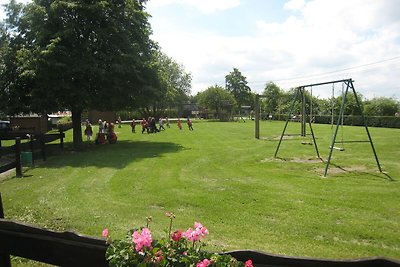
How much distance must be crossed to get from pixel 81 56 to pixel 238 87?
3535 inches

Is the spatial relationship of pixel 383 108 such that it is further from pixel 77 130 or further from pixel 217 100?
pixel 77 130

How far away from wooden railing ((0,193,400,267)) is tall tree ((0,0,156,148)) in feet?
54.3

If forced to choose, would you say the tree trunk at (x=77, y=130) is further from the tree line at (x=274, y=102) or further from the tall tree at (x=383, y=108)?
the tall tree at (x=383, y=108)

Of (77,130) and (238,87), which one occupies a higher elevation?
(238,87)

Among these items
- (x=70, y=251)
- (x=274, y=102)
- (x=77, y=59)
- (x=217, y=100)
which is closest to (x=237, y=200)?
(x=70, y=251)

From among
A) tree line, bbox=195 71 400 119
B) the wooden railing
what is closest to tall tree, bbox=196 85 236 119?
tree line, bbox=195 71 400 119

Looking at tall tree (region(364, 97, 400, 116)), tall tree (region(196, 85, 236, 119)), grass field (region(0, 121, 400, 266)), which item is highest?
tall tree (region(196, 85, 236, 119))

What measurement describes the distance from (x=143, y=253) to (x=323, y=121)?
56.2m

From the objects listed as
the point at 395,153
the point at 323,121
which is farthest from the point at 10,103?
the point at 323,121

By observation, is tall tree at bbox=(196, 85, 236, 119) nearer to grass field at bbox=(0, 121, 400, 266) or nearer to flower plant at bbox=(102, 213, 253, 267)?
grass field at bbox=(0, 121, 400, 266)

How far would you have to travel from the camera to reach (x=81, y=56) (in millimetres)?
19750

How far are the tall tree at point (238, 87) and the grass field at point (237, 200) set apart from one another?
303ft

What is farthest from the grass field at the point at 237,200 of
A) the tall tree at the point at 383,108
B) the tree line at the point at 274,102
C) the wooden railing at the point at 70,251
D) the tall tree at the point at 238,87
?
the tall tree at the point at 238,87

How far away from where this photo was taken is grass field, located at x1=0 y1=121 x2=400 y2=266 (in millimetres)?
6168
